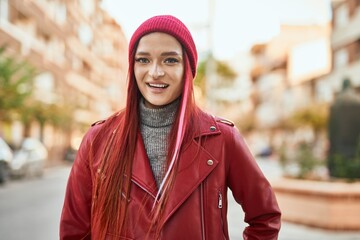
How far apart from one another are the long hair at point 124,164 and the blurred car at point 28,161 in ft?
53.6

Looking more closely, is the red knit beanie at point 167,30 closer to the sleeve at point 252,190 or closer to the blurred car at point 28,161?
the sleeve at point 252,190

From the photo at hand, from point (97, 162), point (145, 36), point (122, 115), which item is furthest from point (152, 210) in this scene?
point (145, 36)

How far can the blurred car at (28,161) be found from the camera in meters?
18.2

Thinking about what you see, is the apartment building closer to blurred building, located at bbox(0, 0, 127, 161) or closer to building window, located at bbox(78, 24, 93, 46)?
blurred building, located at bbox(0, 0, 127, 161)

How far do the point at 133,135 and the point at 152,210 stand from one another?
12.0 inches

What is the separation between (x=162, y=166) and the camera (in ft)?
6.63

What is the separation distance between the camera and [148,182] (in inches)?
76.1

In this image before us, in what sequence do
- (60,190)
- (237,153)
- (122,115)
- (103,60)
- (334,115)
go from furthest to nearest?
(103,60), (60,190), (334,115), (122,115), (237,153)

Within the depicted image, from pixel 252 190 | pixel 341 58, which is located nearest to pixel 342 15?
pixel 341 58

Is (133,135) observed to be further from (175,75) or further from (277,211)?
(277,211)

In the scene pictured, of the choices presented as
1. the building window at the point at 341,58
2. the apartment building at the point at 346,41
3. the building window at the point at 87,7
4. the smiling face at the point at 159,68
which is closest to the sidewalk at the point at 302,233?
the smiling face at the point at 159,68

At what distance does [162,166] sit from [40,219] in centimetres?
809

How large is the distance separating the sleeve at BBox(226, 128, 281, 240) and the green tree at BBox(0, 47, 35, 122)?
18.9 m

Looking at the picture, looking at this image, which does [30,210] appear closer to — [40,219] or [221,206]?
[40,219]
